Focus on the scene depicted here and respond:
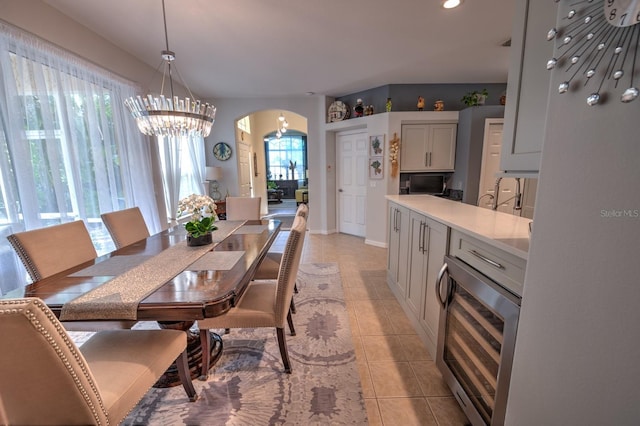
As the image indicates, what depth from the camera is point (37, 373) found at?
860mm

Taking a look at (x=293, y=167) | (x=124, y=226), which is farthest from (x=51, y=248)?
(x=293, y=167)

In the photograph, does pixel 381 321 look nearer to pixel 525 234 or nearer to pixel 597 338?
pixel 525 234

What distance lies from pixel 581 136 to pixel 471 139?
386 cm

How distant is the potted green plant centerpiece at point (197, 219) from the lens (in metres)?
1.98

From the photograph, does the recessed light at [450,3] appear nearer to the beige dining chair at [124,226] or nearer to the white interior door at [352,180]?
the white interior door at [352,180]

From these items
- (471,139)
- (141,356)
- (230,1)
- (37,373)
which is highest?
(230,1)

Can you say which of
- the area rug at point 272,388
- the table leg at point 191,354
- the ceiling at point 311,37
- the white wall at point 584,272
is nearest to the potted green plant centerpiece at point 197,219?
the table leg at point 191,354

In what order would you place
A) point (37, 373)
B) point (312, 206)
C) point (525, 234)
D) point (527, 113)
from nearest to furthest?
point (37, 373)
point (527, 113)
point (525, 234)
point (312, 206)

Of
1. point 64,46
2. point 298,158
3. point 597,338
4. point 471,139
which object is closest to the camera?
point 597,338

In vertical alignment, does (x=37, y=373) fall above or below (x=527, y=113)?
below

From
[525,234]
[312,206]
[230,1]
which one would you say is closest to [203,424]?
[525,234]

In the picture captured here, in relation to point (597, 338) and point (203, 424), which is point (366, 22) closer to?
point (597, 338)

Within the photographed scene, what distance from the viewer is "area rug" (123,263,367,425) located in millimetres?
1474

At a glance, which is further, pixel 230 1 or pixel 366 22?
pixel 366 22
